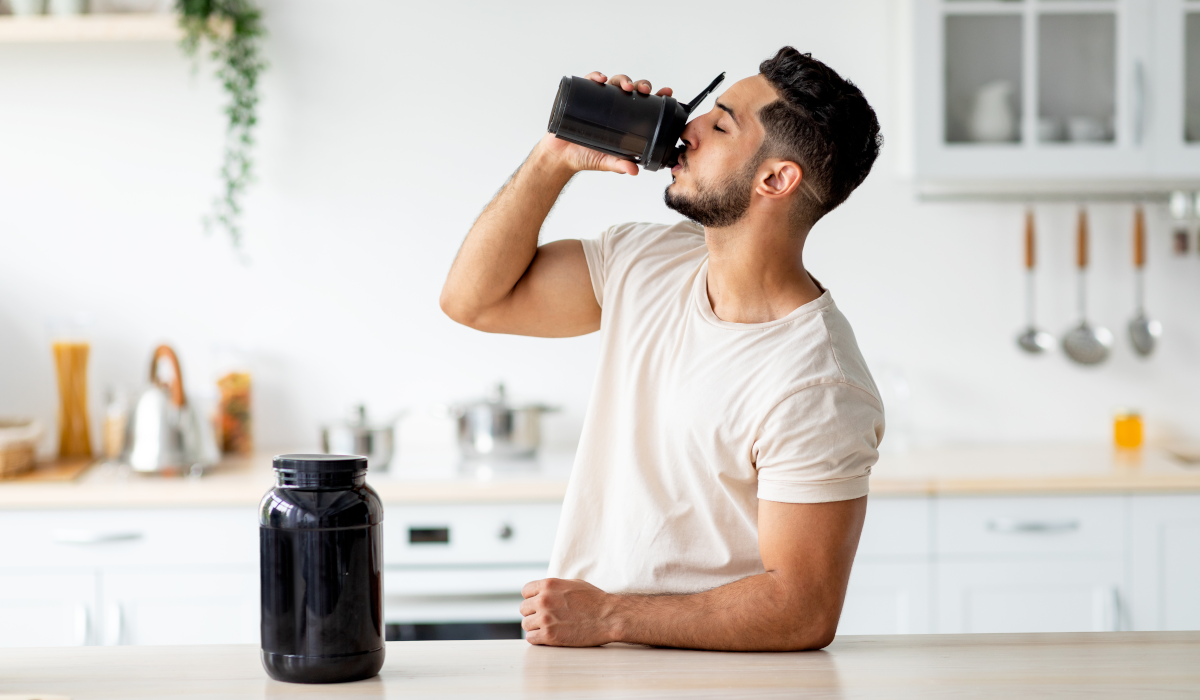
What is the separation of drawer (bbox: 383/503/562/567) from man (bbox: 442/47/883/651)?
945 mm

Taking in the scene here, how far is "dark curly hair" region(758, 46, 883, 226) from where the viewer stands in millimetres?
1404

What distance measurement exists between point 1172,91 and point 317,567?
255cm

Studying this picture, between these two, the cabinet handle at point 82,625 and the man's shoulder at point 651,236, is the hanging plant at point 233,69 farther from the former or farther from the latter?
the man's shoulder at point 651,236

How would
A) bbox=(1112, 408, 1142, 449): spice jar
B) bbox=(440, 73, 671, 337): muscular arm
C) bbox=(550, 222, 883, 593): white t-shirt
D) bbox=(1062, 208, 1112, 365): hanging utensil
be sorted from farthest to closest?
1. bbox=(1062, 208, 1112, 365): hanging utensil
2. bbox=(1112, 408, 1142, 449): spice jar
3. bbox=(440, 73, 671, 337): muscular arm
4. bbox=(550, 222, 883, 593): white t-shirt

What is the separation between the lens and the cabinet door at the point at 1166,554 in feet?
8.07

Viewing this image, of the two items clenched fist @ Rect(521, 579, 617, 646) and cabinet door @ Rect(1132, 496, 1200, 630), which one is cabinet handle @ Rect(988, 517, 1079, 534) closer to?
cabinet door @ Rect(1132, 496, 1200, 630)

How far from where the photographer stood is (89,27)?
2.63 metres

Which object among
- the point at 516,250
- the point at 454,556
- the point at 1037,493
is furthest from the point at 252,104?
the point at 1037,493

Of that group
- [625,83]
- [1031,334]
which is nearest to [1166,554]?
[1031,334]

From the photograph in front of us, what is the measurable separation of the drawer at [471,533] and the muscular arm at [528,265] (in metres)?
0.91

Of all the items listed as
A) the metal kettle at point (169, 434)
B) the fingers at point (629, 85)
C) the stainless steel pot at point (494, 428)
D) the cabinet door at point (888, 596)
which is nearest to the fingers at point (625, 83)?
the fingers at point (629, 85)

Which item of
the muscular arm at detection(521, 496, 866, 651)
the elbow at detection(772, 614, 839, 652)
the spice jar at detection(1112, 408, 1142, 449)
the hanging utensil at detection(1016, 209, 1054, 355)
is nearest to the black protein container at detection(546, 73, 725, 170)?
the muscular arm at detection(521, 496, 866, 651)

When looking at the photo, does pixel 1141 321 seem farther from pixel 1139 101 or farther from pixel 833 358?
pixel 833 358

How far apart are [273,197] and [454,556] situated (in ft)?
3.85
